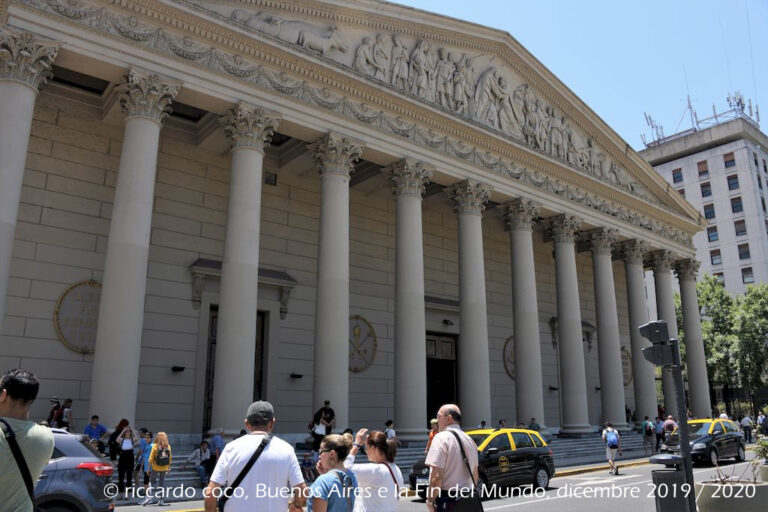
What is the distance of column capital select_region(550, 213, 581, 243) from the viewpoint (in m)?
28.2

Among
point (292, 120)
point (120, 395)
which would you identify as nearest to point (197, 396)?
point (120, 395)

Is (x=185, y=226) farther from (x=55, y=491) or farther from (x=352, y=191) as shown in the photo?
(x=55, y=491)

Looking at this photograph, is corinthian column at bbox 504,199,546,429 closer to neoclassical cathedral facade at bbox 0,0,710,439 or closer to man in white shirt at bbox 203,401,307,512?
neoclassical cathedral facade at bbox 0,0,710,439

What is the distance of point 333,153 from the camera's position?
66.9 ft

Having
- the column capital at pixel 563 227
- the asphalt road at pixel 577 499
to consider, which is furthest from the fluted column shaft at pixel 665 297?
the asphalt road at pixel 577 499

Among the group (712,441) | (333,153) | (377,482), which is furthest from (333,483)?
(712,441)

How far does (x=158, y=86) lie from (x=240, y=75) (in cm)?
262

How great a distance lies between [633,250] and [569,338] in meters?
8.25

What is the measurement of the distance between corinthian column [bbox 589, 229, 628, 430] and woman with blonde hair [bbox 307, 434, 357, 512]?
25935mm

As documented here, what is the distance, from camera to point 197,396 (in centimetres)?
2053

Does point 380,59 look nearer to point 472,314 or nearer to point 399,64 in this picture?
point 399,64

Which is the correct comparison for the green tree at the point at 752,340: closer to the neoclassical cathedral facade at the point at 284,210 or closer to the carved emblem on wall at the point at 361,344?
the neoclassical cathedral facade at the point at 284,210

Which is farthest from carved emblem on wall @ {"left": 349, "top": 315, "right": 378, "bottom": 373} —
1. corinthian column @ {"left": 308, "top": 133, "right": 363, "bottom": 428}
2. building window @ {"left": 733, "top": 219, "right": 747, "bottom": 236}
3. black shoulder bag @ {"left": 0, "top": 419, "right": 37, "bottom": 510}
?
building window @ {"left": 733, "top": 219, "right": 747, "bottom": 236}

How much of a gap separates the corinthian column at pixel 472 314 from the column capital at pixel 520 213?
237 cm
